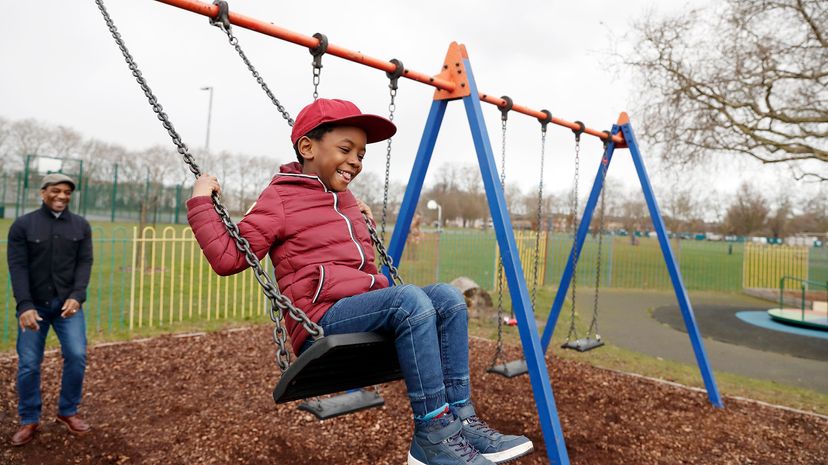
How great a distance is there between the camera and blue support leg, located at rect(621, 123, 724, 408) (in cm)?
417

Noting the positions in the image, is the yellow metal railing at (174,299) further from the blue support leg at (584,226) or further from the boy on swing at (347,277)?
the boy on swing at (347,277)

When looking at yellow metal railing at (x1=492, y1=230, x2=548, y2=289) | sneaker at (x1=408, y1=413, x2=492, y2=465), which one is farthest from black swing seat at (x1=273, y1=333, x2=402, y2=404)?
yellow metal railing at (x1=492, y1=230, x2=548, y2=289)

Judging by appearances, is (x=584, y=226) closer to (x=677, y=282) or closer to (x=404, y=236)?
(x=677, y=282)

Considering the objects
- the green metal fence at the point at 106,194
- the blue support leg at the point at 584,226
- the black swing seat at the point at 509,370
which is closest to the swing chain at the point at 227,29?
the black swing seat at the point at 509,370

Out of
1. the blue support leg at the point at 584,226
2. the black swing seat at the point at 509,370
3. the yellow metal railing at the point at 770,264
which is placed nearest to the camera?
the black swing seat at the point at 509,370

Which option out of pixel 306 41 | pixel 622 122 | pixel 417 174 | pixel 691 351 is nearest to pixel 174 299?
pixel 417 174

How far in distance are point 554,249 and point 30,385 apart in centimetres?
1378

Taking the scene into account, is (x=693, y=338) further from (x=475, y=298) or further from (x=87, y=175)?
(x=87, y=175)

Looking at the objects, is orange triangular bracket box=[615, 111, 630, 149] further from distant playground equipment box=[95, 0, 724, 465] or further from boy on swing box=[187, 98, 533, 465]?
boy on swing box=[187, 98, 533, 465]

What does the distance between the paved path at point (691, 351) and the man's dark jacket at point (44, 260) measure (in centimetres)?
617

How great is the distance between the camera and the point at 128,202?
23.1 meters

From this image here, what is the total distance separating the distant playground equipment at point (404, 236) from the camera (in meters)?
1.68

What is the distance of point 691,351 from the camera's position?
659cm

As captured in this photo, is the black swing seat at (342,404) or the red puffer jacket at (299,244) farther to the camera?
the black swing seat at (342,404)
